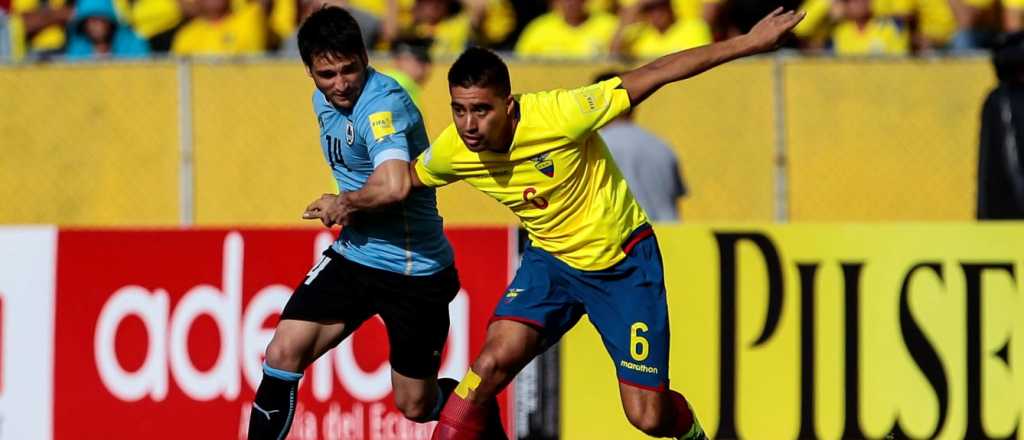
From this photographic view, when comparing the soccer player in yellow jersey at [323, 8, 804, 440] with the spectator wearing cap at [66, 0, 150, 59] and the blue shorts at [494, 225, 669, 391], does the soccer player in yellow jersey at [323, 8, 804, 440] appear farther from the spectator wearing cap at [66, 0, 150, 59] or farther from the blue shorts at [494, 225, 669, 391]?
the spectator wearing cap at [66, 0, 150, 59]

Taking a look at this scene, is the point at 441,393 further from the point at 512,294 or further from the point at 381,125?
the point at 381,125

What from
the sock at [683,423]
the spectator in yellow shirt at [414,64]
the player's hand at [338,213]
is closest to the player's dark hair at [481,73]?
the player's hand at [338,213]

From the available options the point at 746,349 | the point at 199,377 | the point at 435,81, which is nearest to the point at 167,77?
the point at 435,81

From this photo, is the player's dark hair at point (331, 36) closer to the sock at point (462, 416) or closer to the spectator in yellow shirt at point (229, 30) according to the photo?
the sock at point (462, 416)

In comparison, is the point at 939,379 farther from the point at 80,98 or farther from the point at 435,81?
the point at 80,98

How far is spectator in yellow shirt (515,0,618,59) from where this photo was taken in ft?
45.9

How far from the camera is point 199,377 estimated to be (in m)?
9.78

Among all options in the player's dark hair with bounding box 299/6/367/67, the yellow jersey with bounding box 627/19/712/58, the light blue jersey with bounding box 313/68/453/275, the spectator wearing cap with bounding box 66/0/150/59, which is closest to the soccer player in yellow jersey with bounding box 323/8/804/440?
the light blue jersey with bounding box 313/68/453/275

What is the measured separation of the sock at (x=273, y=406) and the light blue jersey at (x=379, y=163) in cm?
65

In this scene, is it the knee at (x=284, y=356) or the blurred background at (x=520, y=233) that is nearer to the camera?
the knee at (x=284, y=356)

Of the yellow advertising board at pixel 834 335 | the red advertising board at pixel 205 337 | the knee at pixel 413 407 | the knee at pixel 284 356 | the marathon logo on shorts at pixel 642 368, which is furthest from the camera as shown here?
the red advertising board at pixel 205 337

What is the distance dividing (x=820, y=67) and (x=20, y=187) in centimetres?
618

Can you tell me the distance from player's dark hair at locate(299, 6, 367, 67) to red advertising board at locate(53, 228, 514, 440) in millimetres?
2387

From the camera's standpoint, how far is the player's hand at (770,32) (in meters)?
7.25
